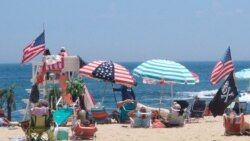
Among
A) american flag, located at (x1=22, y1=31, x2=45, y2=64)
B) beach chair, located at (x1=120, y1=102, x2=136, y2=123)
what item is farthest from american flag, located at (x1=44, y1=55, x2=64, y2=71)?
beach chair, located at (x1=120, y1=102, x2=136, y2=123)

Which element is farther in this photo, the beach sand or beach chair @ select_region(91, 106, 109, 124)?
beach chair @ select_region(91, 106, 109, 124)

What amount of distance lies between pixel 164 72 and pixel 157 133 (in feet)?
8.46

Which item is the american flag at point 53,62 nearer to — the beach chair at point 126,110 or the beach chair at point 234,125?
the beach chair at point 126,110

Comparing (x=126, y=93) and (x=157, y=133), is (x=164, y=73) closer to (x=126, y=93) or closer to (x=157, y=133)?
(x=157, y=133)

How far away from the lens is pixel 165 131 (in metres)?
15.4

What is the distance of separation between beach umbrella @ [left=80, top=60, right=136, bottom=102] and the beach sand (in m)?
1.51

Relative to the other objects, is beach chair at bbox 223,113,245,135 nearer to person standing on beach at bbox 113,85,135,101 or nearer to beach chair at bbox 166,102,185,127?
beach chair at bbox 166,102,185,127

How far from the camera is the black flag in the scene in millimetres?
15219

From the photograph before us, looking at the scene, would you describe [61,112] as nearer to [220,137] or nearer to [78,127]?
[78,127]

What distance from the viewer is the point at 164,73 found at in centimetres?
1694

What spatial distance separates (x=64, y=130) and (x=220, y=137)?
368 cm

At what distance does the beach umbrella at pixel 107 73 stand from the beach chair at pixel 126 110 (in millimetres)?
601

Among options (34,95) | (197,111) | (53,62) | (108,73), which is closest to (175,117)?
(108,73)

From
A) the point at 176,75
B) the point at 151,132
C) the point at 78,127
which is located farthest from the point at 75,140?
the point at 176,75
